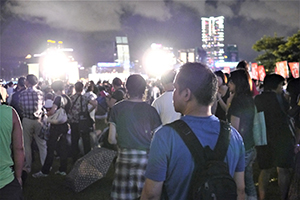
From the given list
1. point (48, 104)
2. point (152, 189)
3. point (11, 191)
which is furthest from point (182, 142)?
point (48, 104)

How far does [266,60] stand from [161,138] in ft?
118

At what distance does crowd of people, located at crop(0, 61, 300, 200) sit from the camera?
1765 mm

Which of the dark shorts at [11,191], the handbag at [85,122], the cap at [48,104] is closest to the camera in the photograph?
the dark shorts at [11,191]

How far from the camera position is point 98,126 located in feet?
44.4

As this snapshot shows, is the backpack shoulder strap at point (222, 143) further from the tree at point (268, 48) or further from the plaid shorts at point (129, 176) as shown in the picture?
the tree at point (268, 48)

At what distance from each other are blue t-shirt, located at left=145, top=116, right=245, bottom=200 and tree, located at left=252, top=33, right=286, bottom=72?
34574mm

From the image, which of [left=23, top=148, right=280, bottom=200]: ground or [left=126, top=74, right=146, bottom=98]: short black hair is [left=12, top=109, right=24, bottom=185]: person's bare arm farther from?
[left=23, top=148, right=280, bottom=200]: ground

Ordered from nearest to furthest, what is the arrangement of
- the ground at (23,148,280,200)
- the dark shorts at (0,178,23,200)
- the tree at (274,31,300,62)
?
the dark shorts at (0,178,23,200), the ground at (23,148,280,200), the tree at (274,31,300,62)

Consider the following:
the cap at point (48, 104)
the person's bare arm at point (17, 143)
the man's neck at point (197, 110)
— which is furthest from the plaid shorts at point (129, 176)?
the cap at point (48, 104)

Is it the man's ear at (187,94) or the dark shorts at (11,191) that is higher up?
the man's ear at (187,94)

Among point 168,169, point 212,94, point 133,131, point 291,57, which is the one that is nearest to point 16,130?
point 133,131

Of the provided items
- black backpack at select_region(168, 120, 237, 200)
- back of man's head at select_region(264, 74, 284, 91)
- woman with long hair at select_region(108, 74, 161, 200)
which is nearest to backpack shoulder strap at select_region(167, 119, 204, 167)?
black backpack at select_region(168, 120, 237, 200)

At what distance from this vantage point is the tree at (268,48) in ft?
112

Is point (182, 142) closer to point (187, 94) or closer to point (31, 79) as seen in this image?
point (187, 94)
